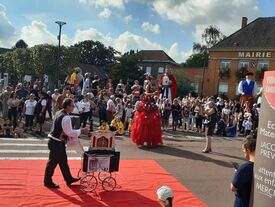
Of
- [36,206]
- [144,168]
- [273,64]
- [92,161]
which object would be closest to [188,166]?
[144,168]

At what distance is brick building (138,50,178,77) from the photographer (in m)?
71.4

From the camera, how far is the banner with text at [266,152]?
472cm

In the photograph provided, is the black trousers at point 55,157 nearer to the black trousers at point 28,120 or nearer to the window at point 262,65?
the black trousers at point 28,120

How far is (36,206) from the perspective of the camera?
7363 mm

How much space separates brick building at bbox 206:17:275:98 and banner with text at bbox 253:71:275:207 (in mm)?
40199

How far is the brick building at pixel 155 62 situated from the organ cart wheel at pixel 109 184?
61.9 meters

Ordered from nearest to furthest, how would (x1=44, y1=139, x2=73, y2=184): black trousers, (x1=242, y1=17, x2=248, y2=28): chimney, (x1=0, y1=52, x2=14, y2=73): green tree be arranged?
(x1=44, y1=139, x2=73, y2=184): black trousers → (x1=242, y1=17, x2=248, y2=28): chimney → (x1=0, y1=52, x2=14, y2=73): green tree

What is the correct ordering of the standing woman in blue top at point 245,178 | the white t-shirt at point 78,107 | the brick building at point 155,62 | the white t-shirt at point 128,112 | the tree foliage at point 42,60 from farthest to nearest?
the brick building at point 155,62, the tree foliage at point 42,60, the white t-shirt at point 128,112, the white t-shirt at point 78,107, the standing woman in blue top at point 245,178

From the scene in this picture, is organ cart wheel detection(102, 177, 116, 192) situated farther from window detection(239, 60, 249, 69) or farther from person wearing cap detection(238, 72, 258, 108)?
window detection(239, 60, 249, 69)

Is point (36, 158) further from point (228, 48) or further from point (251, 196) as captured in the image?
point (228, 48)

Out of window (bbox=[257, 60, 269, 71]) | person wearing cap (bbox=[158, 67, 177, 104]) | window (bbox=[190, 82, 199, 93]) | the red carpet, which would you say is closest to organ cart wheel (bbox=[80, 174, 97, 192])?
the red carpet

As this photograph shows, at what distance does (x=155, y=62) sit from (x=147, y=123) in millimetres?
58762

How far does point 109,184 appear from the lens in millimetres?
8711

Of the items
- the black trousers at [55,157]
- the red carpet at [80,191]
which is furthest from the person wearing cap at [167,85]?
the black trousers at [55,157]
